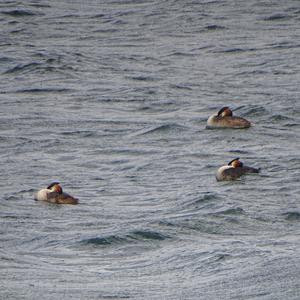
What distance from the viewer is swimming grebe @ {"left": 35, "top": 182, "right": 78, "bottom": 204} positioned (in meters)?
18.8

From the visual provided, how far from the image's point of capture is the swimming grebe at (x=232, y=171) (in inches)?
797

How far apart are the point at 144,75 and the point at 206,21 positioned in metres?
8.82

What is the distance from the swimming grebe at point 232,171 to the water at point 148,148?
0.15 m

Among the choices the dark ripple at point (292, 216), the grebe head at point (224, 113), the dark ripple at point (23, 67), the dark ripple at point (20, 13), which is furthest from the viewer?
the dark ripple at point (20, 13)

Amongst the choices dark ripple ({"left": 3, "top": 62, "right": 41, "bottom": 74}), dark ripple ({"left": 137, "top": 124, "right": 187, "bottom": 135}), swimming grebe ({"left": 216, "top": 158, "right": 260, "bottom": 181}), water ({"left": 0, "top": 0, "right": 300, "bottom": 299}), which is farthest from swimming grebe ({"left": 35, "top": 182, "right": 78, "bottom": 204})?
dark ripple ({"left": 3, "top": 62, "right": 41, "bottom": 74})


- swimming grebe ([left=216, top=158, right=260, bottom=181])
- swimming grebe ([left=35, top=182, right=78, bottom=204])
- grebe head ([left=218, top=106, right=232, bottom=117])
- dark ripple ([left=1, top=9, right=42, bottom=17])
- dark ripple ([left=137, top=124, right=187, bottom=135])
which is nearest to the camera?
Result: swimming grebe ([left=35, top=182, right=78, bottom=204])

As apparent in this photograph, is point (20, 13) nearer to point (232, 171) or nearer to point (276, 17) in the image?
point (276, 17)

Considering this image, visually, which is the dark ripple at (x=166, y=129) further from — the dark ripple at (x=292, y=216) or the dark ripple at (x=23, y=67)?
the dark ripple at (x=23, y=67)

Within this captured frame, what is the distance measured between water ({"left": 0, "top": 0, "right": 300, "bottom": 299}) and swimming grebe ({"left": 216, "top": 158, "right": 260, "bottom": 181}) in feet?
0.49

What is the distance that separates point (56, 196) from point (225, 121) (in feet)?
23.5

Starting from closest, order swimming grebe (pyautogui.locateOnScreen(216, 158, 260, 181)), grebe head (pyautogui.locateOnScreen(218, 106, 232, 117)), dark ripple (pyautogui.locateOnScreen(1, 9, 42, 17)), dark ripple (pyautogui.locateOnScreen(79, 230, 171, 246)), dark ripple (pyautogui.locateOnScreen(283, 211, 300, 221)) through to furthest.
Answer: dark ripple (pyautogui.locateOnScreen(79, 230, 171, 246)) < dark ripple (pyautogui.locateOnScreen(283, 211, 300, 221)) < swimming grebe (pyautogui.locateOnScreen(216, 158, 260, 181)) < grebe head (pyautogui.locateOnScreen(218, 106, 232, 117)) < dark ripple (pyautogui.locateOnScreen(1, 9, 42, 17))

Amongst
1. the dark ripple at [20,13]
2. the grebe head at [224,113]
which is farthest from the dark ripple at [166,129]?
the dark ripple at [20,13]

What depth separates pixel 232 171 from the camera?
20250 millimetres

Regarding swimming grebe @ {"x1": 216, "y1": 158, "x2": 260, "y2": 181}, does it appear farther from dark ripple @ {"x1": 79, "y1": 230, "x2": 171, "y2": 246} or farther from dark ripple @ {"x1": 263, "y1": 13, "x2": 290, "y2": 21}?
dark ripple @ {"x1": 263, "y1": 13, "x2": 290, "y2": 21}
